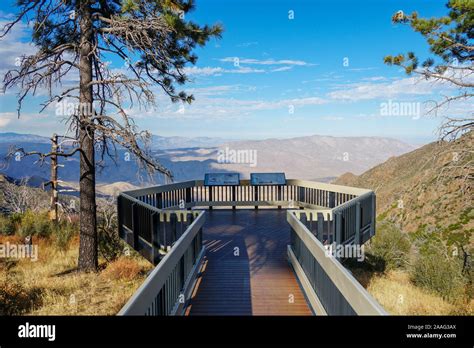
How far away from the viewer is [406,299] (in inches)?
387

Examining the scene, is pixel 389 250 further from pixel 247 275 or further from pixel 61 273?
pixel 61 273

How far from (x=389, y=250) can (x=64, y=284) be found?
11211 millimetres

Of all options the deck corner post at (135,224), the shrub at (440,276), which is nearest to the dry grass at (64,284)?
the deck corner post at (135,224)

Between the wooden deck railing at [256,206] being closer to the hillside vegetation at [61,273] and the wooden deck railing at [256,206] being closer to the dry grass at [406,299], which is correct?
the hillside vegetation at [61,273]

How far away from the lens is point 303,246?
6.84 metres

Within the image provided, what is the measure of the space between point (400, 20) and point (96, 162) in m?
10.7

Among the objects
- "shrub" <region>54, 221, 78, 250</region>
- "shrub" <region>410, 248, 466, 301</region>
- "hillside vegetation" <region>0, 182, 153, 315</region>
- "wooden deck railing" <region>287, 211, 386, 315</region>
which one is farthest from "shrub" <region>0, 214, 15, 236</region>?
"shrub" <region>410, 248, 466, 301</region>

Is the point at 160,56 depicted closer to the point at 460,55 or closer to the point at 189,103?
the point at 189,103

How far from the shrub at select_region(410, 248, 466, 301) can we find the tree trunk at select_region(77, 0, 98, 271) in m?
9.70

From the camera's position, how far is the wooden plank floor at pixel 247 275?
585 cm

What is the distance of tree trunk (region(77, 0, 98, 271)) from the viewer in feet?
33.5

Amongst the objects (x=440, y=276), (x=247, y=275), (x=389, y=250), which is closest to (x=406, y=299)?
(x=440, y=276)

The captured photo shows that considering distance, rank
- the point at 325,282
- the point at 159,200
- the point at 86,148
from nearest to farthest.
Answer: the point at 325,282, the point at 86,148, the point at 159,200
